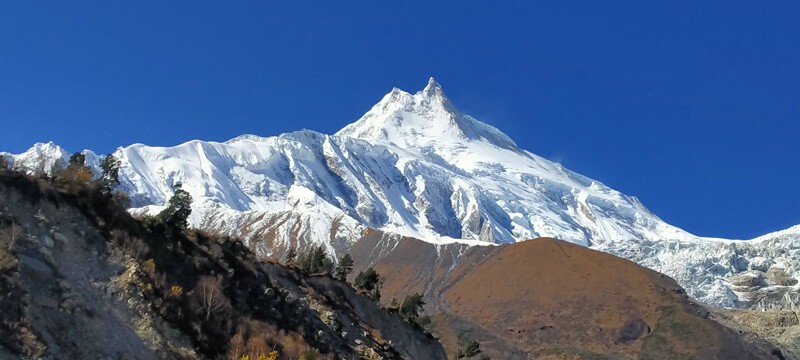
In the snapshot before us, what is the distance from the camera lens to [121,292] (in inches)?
806

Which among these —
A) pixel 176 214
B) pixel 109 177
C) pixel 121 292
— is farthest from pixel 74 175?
pixel 109 177

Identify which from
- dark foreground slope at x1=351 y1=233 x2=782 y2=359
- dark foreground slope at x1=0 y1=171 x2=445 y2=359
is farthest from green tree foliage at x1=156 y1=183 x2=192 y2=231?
dark foreground slope at x1=351 y1=233 x2=782 y2=359

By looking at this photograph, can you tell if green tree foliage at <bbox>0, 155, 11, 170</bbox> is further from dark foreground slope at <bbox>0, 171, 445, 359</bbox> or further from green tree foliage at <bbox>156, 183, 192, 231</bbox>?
green tree foliage at <bbox>156, 183, 192, 231</bbox>

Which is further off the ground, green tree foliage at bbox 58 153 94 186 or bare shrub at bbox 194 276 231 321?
green tree foliage at bbox 58 153 94 186

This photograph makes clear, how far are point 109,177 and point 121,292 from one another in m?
11.0

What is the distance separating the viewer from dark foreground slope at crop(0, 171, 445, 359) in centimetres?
1750

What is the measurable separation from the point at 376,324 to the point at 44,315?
28.9 m

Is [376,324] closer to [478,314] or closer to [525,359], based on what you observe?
[525,359]

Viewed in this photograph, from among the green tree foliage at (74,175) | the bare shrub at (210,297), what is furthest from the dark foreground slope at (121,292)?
the green tree foliage at (74,175)

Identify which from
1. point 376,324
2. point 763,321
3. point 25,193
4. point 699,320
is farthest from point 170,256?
point 763,321

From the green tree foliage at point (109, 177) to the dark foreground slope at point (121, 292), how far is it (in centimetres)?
149

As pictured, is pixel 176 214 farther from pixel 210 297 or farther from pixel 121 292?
pixel 121 292

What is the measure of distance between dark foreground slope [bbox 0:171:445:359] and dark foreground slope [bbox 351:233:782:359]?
351ft

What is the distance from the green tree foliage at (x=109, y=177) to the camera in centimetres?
2578
